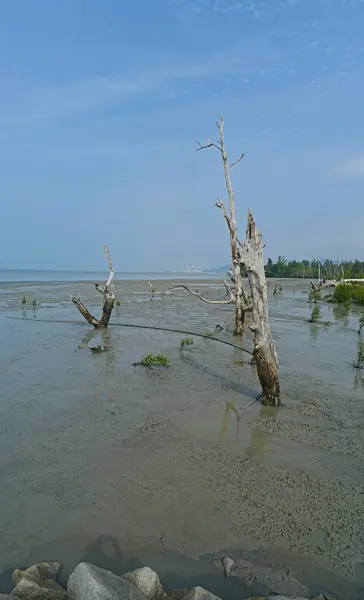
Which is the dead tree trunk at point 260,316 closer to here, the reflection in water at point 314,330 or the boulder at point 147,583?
the boulder at point 147,583

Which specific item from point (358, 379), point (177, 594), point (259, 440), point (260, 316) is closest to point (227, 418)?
point (259, 440)

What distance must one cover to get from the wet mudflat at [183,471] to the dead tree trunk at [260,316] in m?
0.53

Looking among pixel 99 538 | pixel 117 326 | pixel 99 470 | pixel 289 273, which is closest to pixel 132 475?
pixel 99 470

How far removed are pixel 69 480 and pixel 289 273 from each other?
327ft

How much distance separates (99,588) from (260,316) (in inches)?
227

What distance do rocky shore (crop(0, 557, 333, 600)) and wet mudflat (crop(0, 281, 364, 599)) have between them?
0.37m

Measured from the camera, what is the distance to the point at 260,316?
26.1 ft

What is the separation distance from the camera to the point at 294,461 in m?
5.84

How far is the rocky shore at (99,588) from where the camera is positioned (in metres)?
2.96

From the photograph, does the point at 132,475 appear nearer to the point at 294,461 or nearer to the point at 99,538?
the point at 99,538

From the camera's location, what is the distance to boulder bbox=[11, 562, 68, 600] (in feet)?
10.1

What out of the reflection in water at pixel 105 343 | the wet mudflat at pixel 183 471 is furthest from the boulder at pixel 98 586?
the reflection in water at pixel 105 343

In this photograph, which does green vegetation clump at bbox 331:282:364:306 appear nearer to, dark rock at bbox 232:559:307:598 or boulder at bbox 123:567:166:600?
dark rock at bbox 232:559:307:598

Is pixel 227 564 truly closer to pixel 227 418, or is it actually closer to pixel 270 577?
pixel 270 577
